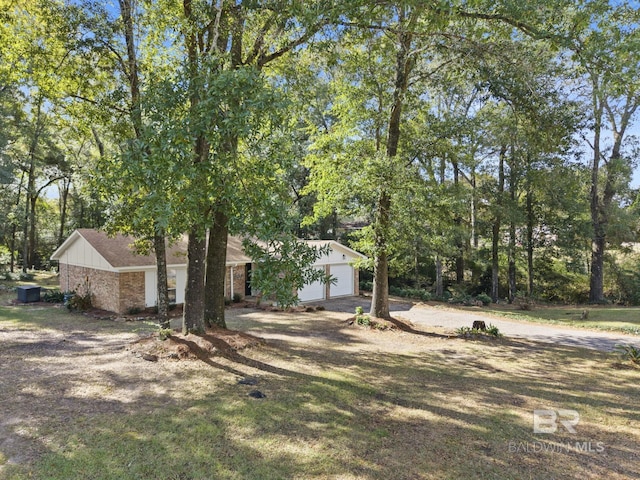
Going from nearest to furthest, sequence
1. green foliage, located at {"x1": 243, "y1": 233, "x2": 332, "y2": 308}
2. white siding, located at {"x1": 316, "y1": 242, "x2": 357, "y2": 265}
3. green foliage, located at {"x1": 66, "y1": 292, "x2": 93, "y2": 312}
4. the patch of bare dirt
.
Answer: green foliage, located at {"x1": 243, "y1": 233, "x2": 332, "y2": 308}, the patch of bare dirt, green foliage, located at {"x1": 66, "y1": 292, "x2": 93, "y2": 312}, white siding, located at {"x1": 316, "y1": 242, "x2": 357, "y2": 265}

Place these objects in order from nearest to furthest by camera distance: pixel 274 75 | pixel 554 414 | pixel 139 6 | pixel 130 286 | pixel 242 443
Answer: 1. pixel 242 443
2. pixel 554 414
3. pixel 139 6
4. pixel 274 75
5. pixel 130 286

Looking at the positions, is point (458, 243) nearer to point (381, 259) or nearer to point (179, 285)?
point (381, 259)

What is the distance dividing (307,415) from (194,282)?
4.17m

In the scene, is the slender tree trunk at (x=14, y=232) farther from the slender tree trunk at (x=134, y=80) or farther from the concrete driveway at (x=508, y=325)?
the concrete driveway at (x=508, y=325)

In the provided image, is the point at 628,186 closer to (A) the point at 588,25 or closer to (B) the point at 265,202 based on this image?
(A) the point at 588,25

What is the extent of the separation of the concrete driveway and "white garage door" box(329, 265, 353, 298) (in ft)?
4.14

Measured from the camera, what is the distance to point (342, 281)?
23.0 meters

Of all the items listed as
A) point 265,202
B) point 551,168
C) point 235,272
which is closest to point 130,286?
point 235,272

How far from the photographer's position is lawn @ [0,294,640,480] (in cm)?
442

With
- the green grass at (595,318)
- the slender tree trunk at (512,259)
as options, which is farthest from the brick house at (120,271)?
the slender tree trunk at (512,259)

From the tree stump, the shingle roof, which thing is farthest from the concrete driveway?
the shingle roof

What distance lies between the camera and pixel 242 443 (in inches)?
190

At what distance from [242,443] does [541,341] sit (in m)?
11.0

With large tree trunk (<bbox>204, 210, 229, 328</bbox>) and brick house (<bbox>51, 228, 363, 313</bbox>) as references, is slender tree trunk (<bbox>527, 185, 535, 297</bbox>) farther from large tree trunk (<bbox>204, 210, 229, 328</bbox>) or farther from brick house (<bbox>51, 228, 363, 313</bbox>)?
large tree trunk (<bbox>204, 210, 229, 328</bbox>)
